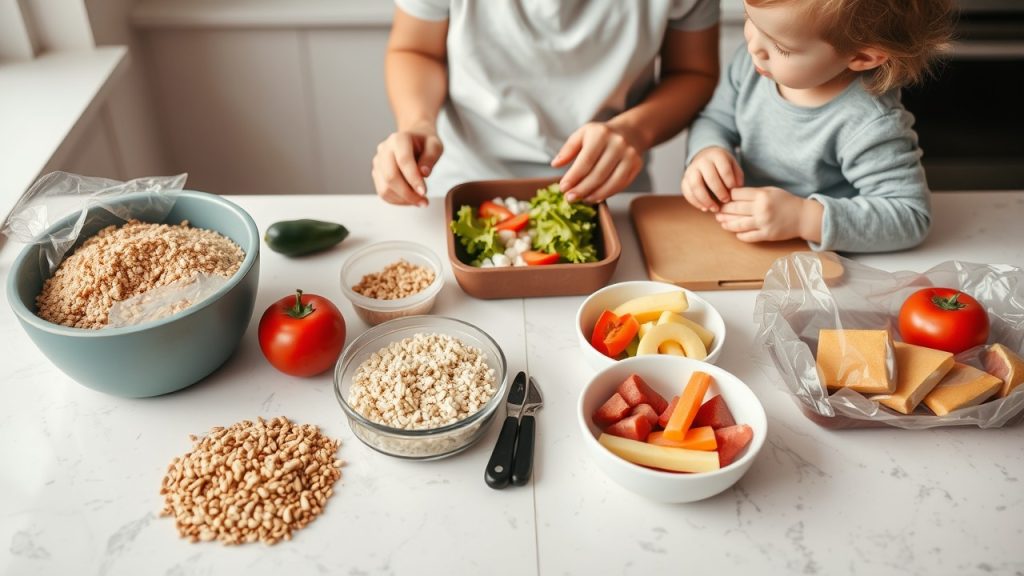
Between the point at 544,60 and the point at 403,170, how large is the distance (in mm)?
419

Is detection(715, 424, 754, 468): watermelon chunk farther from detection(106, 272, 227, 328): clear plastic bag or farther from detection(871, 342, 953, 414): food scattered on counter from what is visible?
detection(106, 272, 227, 328): clear plastic bag

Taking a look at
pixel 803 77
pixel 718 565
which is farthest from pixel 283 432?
pixel 803 77

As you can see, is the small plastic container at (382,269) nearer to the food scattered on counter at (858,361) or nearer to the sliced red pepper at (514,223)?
the sliced red pepper at (514,223)

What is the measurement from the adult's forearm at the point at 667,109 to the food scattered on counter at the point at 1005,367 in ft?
2.27

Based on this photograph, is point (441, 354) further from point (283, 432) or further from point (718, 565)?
point (718, 565)

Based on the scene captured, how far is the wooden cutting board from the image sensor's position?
1256mm

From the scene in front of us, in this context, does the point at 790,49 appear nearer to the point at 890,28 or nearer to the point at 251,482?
the point at 890,28

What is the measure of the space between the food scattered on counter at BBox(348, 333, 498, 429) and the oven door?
1.69 metres

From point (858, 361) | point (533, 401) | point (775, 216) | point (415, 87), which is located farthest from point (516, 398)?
point (415, 87)

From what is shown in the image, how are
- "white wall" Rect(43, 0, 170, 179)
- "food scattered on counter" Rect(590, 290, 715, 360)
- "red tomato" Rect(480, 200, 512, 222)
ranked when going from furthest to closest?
"white wall" Rect(43, 0, 170, 179)
"red tomato" Rect(480, 200, 512, 222)
"food scattered on counter" Rect(590, 290, 715, 360)

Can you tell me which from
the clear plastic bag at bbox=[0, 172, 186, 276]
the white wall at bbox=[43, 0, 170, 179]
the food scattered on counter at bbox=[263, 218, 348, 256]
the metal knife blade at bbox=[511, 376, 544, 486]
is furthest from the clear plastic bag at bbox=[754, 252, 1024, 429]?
the white wall at bbox=[43, 0, 170, 179]

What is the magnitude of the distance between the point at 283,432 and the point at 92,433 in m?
0.25

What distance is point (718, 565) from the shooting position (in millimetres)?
866

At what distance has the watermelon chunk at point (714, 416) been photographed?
3.18 ft
